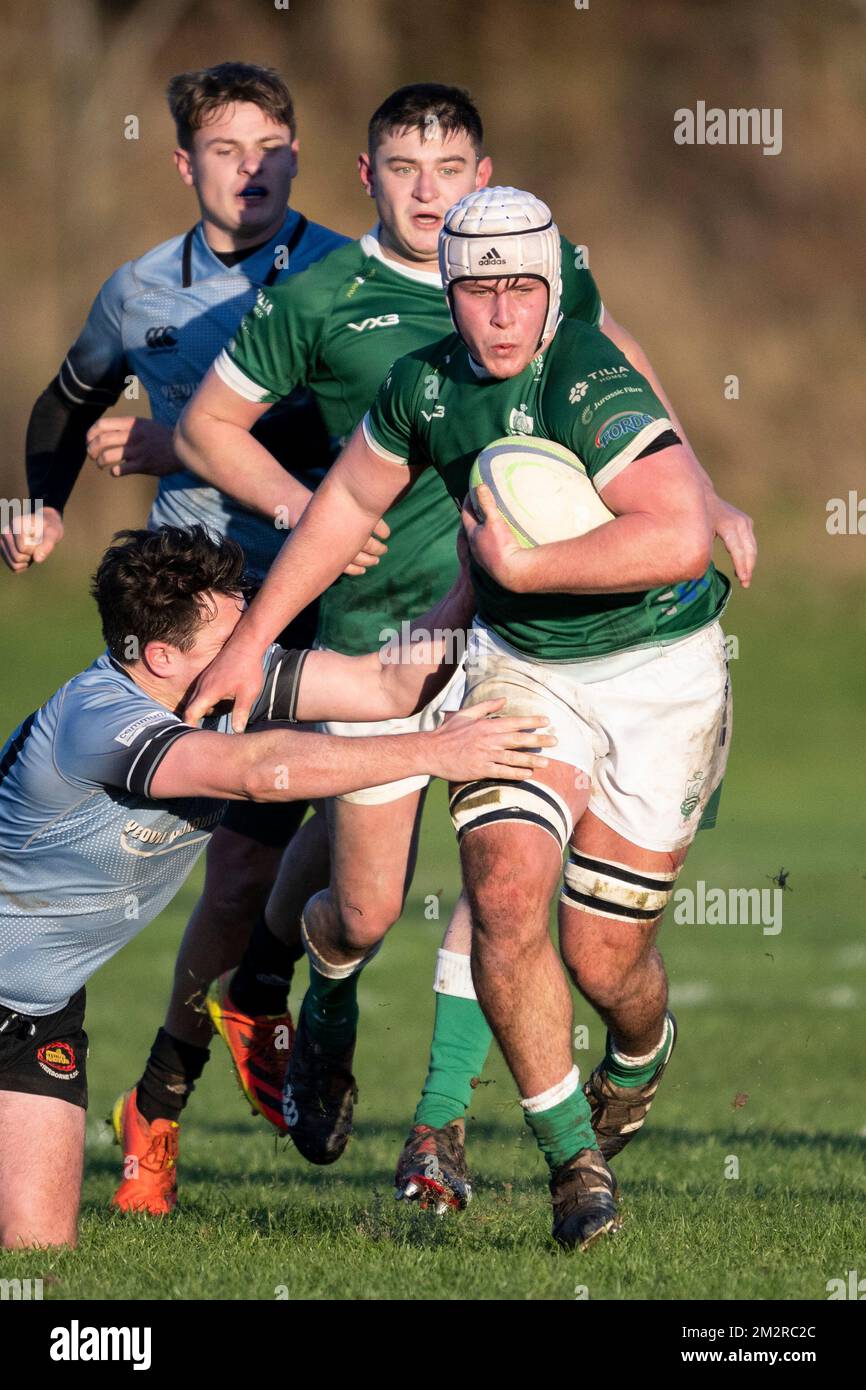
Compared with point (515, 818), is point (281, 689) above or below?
above

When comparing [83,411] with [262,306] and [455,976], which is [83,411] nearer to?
[262,306]

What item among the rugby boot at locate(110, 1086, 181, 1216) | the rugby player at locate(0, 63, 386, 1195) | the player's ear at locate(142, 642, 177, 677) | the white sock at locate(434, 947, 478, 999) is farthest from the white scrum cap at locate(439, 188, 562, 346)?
the rugby boot at locate(110, 1086, 181, 1216)

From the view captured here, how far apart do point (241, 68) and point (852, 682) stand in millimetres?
24863

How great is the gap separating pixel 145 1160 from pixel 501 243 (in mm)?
3628

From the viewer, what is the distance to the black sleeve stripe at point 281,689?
6.42 meters

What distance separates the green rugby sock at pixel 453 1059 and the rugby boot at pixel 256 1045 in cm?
107

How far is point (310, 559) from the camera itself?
6.29m

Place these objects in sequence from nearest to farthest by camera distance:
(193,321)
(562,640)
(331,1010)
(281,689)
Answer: (562,640)
(281,689)
(331,1010)
(193,321)

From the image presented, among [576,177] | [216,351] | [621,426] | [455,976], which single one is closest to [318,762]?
[621,426]

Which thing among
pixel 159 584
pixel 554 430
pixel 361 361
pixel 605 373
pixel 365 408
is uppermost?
pixel 361 361

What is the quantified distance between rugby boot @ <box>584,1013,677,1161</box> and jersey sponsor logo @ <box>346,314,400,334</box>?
2.57 metres

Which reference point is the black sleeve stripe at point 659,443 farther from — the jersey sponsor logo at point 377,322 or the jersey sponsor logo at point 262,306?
the jersey sponsor logo at point 262,306

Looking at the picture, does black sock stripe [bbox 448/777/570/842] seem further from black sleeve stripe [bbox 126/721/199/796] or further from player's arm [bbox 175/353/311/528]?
player's arm [bbox 175/353/311/528]

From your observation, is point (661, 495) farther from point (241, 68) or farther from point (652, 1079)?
point (241, 68)
